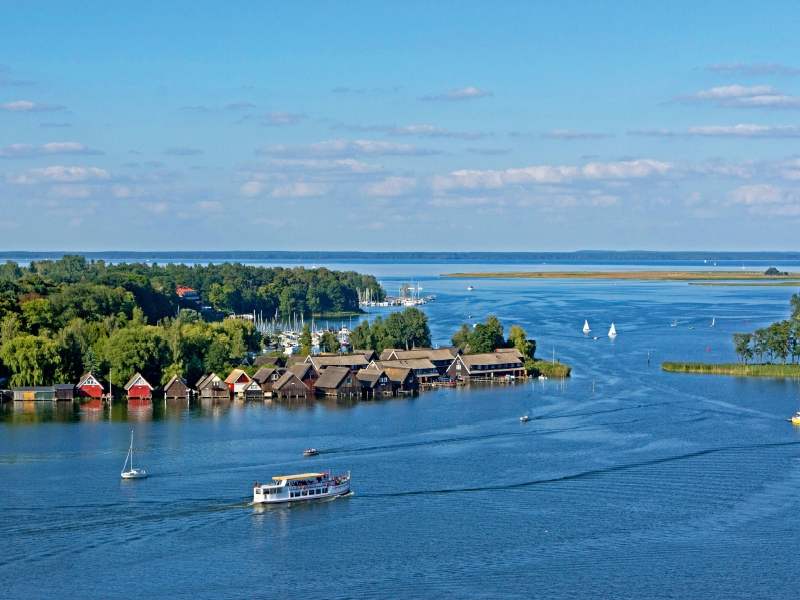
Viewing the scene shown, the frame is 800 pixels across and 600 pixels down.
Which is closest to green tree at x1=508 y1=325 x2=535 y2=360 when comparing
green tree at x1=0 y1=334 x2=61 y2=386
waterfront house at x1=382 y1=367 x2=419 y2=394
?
waterfront house at x1=382 y1=367 x2=419 y2=394

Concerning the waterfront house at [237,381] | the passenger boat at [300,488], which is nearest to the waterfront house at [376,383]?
the waterfront house at [237,381]

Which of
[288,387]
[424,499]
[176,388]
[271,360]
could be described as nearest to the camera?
[424,499]

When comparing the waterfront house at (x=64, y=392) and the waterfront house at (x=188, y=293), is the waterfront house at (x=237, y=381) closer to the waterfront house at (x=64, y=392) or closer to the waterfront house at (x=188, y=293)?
the waterfront house at (x=64, y=392)

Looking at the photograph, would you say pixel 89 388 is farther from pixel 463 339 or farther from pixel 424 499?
pixel 424 499

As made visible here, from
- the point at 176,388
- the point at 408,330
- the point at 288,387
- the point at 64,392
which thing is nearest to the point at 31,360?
the point at 64,392

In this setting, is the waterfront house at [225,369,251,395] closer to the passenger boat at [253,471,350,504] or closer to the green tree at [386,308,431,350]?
the green tree at [386,308,431,350]
